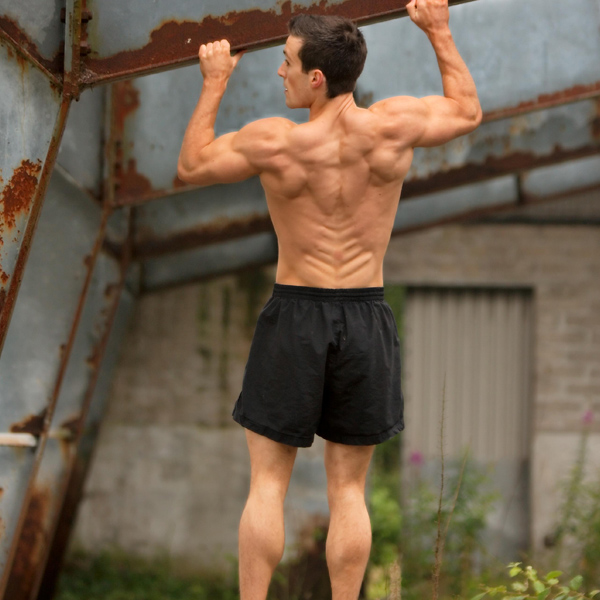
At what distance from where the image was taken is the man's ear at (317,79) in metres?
2.69

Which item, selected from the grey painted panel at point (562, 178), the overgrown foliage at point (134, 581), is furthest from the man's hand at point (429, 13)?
the overgrown foliage at point (134, 581)

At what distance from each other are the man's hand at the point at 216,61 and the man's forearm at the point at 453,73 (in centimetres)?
66

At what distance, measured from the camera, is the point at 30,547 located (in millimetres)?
4605

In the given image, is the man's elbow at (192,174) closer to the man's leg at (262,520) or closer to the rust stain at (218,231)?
the man's leg at (262,520)

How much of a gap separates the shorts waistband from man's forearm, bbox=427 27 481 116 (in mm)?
670

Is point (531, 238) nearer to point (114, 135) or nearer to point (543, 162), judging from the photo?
point (543, 162)

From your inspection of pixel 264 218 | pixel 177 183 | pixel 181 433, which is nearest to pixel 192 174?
pixel 177 183

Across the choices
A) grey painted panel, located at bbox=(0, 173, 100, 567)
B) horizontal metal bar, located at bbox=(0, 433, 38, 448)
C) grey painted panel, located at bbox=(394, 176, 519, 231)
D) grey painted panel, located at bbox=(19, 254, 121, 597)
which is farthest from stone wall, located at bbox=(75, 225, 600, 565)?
horizontal metal bar, located at bbox=(0, 433, 38, 448)

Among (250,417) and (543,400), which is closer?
(250,417)

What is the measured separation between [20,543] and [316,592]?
8.31 ft

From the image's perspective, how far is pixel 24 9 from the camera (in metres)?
2.77

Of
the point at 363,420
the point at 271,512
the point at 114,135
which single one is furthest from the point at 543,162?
the point at 271,512

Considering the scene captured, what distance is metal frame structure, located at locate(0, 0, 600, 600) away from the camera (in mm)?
2783

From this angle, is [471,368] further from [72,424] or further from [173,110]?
[173,110]
